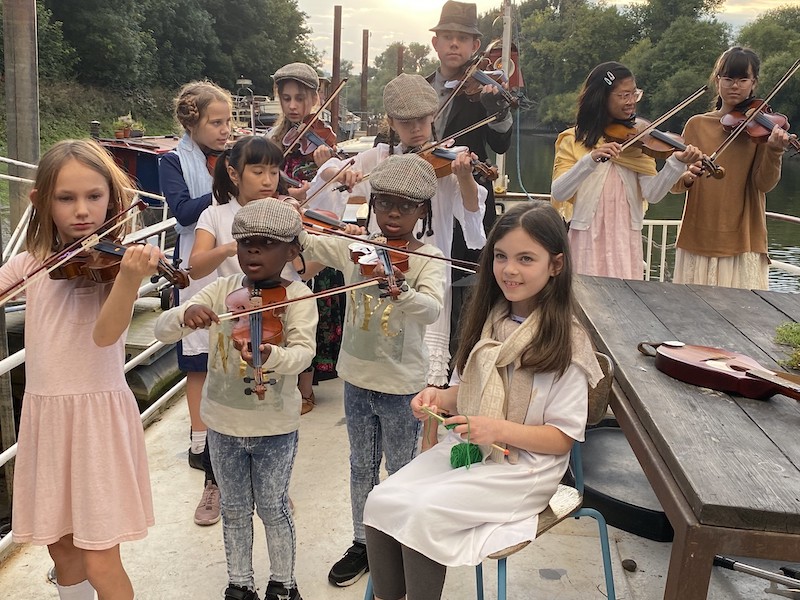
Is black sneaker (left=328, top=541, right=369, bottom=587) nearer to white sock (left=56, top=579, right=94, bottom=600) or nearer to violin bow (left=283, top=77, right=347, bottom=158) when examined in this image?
white sock (left=56, top=579, right=94, bottom=600)

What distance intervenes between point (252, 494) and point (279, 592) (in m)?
0.30

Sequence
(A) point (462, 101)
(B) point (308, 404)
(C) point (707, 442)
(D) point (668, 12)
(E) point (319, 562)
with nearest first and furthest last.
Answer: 1. (C) point (707, 442)
2. (E) point (319, 562)
3. (A) point (462, 101)
4. (B) point (308, 404)
5. (D) point (668, 12)

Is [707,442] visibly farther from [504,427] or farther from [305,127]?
[305,127]

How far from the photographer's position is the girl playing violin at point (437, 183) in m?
2.71

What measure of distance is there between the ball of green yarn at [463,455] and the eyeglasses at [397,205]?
0.75 metres

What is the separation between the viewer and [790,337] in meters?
2.15

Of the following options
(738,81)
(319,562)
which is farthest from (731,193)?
(319,562)

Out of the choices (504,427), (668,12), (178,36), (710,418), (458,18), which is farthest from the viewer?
(668,12)

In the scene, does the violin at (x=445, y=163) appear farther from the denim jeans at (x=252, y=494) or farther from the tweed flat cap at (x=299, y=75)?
the denim jeans at (x=252, y=494)

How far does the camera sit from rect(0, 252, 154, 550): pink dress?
186 cm

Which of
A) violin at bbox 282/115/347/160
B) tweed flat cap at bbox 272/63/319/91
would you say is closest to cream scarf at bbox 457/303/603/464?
violin at bbox 282/115/347/160

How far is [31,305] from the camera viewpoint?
6.29 feet

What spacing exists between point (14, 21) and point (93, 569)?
12.1 ft

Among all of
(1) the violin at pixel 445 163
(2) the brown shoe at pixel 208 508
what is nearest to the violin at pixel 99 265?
(2) the brown shoe at pixel 208 508
